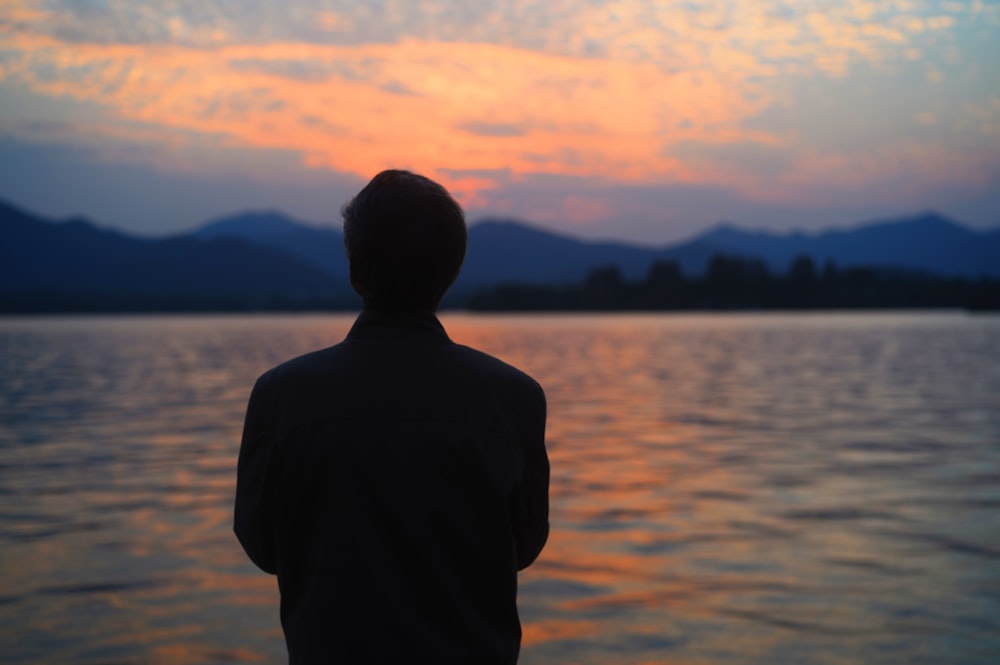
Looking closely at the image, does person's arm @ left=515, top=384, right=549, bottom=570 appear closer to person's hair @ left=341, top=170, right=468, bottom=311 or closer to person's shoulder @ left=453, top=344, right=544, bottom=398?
person's shoulder @ left=453, top=344, right=544, bottom=398

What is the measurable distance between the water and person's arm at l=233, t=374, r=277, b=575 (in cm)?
425

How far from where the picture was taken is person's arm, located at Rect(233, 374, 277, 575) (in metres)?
2.35

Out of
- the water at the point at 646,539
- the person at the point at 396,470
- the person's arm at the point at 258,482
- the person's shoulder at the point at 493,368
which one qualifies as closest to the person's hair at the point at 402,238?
the person at the point at 396,470

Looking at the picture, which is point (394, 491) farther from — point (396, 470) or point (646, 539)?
point (646, 539)

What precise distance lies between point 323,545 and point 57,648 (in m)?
5.14

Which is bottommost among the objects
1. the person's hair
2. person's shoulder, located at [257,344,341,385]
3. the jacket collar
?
person's shoulder, located at [257,344,341,385]

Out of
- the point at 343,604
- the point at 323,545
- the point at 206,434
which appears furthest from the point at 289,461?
the point at 206,434

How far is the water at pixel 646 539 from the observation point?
6.67 m

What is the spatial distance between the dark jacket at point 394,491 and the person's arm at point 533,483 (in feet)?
0.08

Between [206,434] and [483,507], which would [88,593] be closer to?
[483,507]

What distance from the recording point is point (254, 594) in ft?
26.0

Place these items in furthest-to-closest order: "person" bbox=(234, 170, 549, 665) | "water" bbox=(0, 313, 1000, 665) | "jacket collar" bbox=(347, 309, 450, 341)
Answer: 1. "water" bbox=(0, 313, 1000, 665)
2. "jacket collar" bbox=(347, 309, 450, 341)
3. "person" bbox=(234, 170, 549, 665)

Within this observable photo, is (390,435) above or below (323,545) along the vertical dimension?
above

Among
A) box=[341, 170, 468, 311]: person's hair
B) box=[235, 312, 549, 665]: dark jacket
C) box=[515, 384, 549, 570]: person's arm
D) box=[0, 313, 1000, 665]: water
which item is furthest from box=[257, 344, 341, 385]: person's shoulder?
box=[0, 313, 1000, 665]: water
